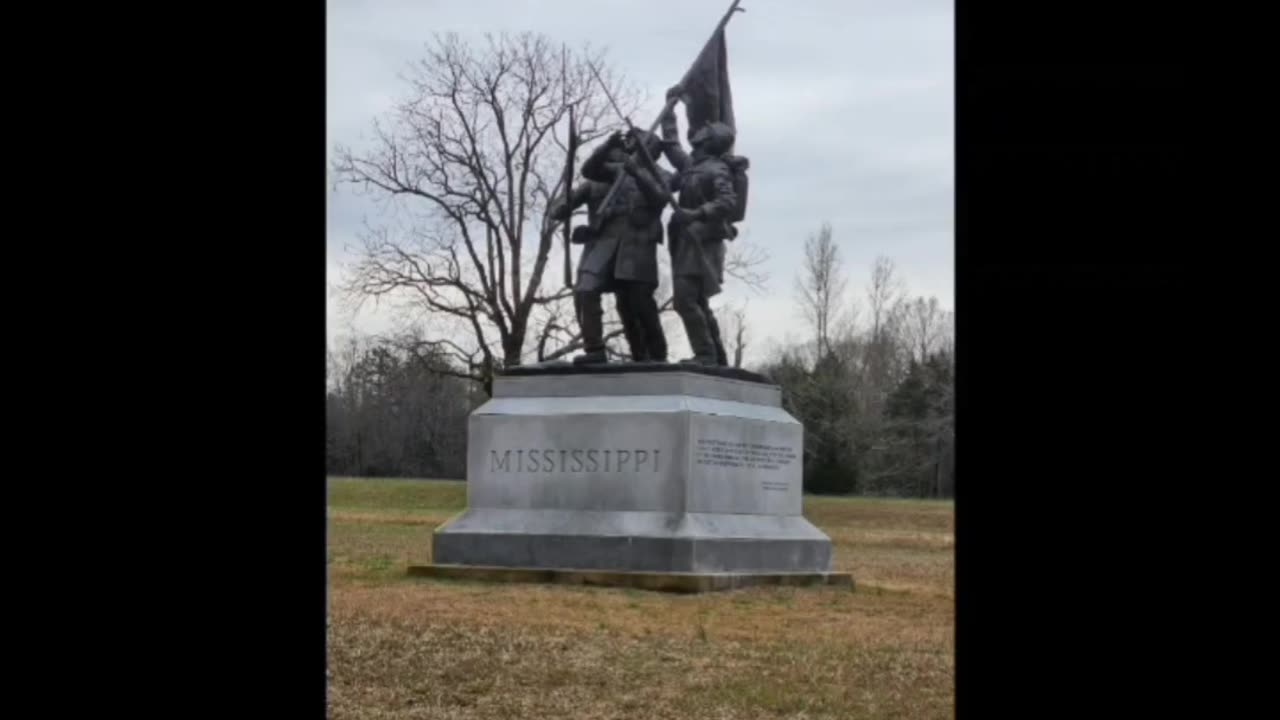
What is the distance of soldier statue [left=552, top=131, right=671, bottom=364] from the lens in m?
14.3

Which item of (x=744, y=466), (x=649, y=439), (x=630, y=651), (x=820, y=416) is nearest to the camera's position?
(x=630, y=651)

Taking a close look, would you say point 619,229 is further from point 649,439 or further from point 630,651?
point 630,651

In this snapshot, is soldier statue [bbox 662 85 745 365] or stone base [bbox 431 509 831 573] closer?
stone base [bbox 431 509 831 573]

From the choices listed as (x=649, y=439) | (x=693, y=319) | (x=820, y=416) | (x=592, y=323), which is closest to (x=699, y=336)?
(x=693, y=319)

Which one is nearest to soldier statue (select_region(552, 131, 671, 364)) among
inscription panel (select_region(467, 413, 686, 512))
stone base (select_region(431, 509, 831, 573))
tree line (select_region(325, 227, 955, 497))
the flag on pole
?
the flag on pole

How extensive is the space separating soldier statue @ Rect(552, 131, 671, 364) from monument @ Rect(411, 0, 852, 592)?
0.01m

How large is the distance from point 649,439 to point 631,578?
113 centimetres

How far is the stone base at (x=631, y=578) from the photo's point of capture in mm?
12875

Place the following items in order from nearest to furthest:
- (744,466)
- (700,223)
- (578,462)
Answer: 1. (578,462)
2. (744,466)
3. (700,223)

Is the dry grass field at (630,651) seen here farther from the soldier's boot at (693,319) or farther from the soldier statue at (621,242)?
the soldier statue at (621,242)

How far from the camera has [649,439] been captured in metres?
13.5

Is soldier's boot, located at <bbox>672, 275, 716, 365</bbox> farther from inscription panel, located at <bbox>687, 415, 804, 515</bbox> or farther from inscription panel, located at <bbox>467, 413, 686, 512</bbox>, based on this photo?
inscription panel, located at <bbox>467, 413, 686, 512</bbox>
